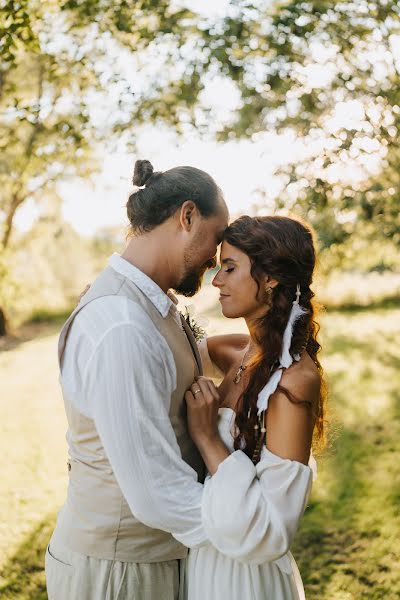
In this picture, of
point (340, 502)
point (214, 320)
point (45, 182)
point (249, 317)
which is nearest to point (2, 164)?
point (45, 182)

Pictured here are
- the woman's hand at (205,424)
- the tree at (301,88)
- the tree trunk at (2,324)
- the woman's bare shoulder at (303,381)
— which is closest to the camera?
the woman's hand at (205,424)

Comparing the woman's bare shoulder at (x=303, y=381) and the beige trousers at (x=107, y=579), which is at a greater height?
the woman's bare shoulder at (x=303, y=381)

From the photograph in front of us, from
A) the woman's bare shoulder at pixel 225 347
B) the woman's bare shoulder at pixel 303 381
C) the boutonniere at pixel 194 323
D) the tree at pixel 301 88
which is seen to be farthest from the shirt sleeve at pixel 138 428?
the tree at pixel 301 88

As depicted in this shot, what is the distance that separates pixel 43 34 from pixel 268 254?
11.7 feet

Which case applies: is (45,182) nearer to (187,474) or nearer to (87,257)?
(87,257)

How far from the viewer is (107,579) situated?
217 cm

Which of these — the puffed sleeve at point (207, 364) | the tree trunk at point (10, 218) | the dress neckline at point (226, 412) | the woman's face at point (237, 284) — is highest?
the woman's face at point (237, 284)

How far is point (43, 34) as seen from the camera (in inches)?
207

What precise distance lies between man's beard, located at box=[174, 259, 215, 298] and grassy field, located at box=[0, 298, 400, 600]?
117 centimetres

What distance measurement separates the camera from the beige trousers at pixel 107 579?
7.13 ft

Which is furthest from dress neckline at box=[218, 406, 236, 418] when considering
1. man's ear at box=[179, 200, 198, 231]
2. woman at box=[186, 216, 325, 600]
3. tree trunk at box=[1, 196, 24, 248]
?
tree trunk at box=[1, 196, 24, 248]

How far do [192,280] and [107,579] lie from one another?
1013 mm

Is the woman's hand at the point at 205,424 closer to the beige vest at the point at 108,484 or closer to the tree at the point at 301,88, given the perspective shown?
the beige vest at the point at 108,484

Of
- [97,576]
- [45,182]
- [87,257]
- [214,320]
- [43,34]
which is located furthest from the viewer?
[87,257]
